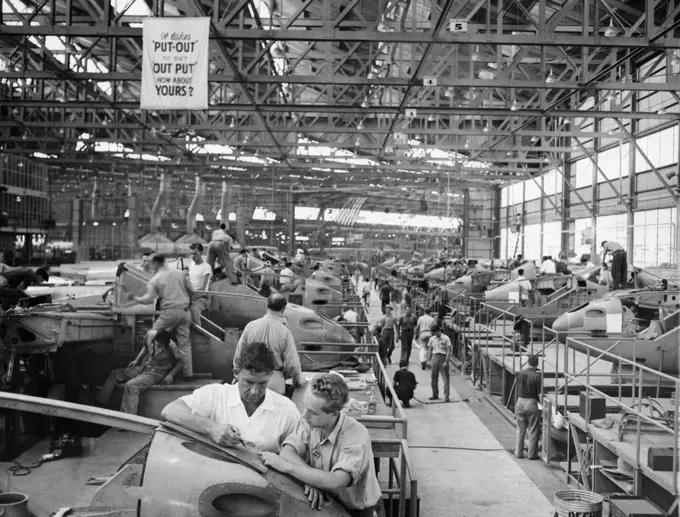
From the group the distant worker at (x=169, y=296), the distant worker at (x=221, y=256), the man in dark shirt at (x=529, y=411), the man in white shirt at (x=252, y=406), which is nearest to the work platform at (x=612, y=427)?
the man in dark shirt at (x=529, y=411)

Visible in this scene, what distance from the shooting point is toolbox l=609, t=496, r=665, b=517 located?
7265mm

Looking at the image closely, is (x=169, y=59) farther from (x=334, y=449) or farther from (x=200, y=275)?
(x=334, y=449)

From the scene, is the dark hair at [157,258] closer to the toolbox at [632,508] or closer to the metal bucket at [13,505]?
the metal bucket at [13,505]

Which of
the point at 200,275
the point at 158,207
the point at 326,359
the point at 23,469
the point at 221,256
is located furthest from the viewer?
the point at 158,207

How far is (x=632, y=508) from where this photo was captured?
7.44m

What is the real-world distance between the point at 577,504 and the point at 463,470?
424 centimetres

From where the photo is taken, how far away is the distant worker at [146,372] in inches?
375

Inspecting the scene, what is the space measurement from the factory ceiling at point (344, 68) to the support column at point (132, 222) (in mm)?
3694

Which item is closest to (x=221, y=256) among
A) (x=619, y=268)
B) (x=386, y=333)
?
(x=386, y=333)

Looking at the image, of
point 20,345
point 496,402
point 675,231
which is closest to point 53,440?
point 20,345

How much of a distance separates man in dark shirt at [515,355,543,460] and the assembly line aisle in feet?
1.33

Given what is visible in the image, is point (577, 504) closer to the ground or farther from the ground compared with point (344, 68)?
closer to the ground

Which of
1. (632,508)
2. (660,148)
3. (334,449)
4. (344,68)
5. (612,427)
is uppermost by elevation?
(344,68)

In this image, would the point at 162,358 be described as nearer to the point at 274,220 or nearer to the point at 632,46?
the point at 632,46
